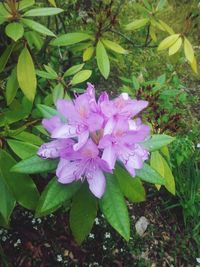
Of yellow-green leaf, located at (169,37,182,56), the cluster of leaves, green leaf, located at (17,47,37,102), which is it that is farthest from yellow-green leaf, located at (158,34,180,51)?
green leaf, located at (17,47,37,102)

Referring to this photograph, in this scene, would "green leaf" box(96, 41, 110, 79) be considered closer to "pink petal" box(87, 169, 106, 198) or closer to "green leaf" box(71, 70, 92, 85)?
"green leaf" box(71, 70, 92, 85)

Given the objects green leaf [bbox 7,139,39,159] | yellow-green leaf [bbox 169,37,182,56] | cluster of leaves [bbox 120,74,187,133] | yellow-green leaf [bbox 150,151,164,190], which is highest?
green leaf [bbox 7,139,39,159]

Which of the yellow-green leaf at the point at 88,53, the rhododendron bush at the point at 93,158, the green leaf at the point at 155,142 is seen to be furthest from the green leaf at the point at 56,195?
the yellow-green leaf at the point at 88,53

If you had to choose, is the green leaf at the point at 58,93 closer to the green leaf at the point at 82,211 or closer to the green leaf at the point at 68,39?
the green leaf at the point at 68,39

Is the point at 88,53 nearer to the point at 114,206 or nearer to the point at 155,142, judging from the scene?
the point at 155,142

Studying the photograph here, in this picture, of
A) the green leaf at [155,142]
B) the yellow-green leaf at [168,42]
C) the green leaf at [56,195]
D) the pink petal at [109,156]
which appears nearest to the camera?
the pink petal at [109,156]

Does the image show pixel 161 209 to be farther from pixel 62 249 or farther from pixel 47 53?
pixel 47 53

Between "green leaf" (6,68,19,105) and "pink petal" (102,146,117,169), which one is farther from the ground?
"pink petal" (102,146,117,169)
